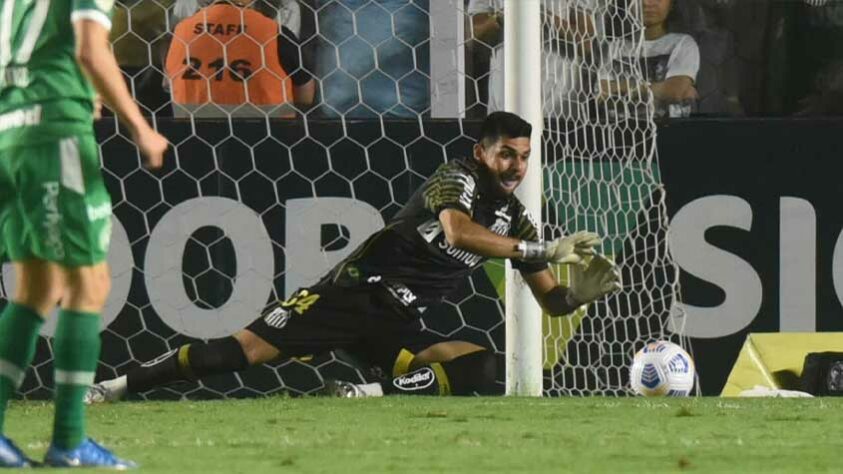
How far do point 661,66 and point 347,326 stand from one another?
2285mm

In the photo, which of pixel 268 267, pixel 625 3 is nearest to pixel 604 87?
pixel 625 3

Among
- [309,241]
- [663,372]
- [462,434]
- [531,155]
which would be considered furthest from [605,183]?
[462,434]

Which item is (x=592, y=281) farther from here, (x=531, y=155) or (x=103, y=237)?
(x=103, y=237)

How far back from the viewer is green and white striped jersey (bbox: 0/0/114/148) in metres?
5.16

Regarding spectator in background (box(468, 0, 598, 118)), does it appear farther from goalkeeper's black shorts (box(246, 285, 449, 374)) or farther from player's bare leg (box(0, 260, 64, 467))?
player's bare leg (box(0, 260, 64, 467))

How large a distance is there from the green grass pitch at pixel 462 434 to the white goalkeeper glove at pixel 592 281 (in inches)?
20.8

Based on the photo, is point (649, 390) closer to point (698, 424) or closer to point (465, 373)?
point (465, 373)

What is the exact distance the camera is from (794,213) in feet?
32.4

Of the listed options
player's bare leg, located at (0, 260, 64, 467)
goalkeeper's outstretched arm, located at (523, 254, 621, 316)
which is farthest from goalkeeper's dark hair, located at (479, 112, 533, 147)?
player's bare leg, located at (0, 260, 64, 467)

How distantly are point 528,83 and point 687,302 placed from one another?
5.72 ft

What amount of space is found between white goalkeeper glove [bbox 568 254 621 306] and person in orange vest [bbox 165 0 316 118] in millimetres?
1839

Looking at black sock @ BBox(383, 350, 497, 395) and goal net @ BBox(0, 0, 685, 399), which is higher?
goal net @ BBox(0, 0, 685, 399)

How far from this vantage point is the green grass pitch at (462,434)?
5.41 metres

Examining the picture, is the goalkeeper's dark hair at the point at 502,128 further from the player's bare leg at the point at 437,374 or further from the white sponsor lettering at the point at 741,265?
the white sponsor lettering at the point at 741,265
